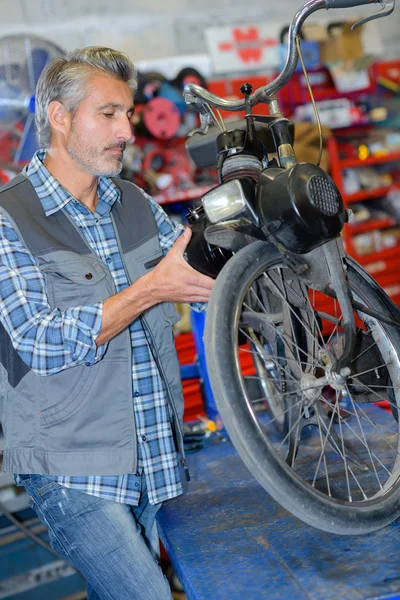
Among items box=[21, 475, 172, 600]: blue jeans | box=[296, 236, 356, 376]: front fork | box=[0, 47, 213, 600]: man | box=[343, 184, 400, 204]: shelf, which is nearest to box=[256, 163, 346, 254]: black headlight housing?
box=[296, 236, 356, 376]: front fork

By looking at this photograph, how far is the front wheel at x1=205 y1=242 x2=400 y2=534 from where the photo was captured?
4.05 ft

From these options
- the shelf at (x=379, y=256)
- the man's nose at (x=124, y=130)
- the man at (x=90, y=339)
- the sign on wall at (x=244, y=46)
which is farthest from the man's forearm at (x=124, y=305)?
the sign on wall at (x=244, y=46)

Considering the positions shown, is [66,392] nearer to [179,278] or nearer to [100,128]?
[179,278]

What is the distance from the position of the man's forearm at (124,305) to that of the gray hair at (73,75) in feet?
1.70

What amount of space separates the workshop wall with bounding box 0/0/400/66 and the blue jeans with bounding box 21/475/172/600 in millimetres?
3798

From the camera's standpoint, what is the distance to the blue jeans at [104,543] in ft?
5.01

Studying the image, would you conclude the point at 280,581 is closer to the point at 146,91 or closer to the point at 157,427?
the point at 157,427

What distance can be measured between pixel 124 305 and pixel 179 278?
14 cm

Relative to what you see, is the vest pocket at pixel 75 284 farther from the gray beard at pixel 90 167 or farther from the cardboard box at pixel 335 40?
the cardboard box at pixel 335 40

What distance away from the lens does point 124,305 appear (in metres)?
1.49

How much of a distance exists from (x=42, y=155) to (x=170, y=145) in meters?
2.81

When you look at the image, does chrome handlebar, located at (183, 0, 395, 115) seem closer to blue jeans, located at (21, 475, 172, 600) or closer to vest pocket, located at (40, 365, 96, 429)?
vest pocket, located at (40, 365, 96, 429)

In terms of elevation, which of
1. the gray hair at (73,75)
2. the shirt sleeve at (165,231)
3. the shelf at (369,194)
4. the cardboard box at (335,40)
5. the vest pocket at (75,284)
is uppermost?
the cardboard box at (335,40)

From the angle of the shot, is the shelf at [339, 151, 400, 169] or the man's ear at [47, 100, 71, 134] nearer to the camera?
the man's ear at [47, 100, 71, 134]
